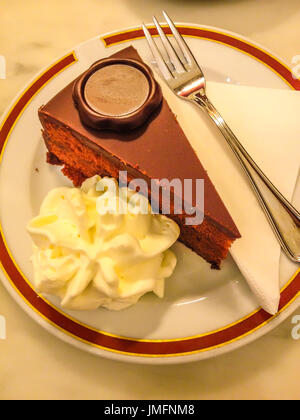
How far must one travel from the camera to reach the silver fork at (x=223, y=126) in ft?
3.65

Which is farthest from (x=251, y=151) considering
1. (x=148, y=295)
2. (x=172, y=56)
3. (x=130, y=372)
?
(x=130, y=372)

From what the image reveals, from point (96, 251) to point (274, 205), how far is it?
0.53m

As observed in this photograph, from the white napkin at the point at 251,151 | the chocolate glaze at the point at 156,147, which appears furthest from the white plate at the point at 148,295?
the chocolate glaze at the point at 156,147

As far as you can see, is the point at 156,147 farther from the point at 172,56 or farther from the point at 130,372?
the point at 130,372

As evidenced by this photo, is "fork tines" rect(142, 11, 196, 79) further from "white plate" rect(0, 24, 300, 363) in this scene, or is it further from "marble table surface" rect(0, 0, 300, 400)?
"marble table surface" rect(0, 0, 300, 400)

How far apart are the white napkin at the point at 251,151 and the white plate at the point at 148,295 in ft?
0.21
